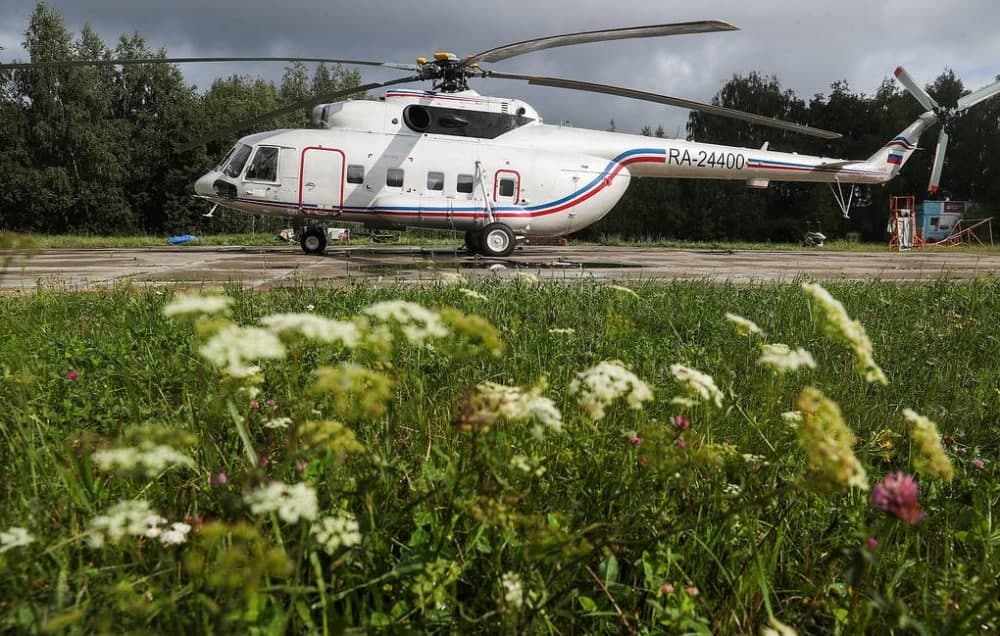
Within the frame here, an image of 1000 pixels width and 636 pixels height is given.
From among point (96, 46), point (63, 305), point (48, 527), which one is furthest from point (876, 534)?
point (96, 46)

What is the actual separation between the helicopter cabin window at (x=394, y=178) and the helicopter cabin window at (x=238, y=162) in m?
2.32

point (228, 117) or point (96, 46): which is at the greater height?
point (96, 46)

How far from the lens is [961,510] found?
1538 millimetres

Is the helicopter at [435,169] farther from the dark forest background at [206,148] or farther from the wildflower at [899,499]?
the dark forest background at [206,148]

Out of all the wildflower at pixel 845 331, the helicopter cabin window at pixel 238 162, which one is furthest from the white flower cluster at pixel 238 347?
the helicopter cabin window at pixel 238 162

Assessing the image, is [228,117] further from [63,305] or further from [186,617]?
[186,617]

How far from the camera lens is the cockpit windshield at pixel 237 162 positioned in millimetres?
10281

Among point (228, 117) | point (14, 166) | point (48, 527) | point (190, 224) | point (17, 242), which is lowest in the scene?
point (48, 527)

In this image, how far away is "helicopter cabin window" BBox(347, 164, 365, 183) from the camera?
33.3 ft

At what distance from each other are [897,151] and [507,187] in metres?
11.6

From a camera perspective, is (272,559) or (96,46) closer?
(272,559)

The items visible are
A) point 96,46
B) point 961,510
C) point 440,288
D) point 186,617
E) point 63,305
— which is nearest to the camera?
point 186,617

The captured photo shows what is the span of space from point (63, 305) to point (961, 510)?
12.9 ft

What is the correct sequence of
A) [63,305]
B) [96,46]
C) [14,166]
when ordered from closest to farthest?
[63,305] < [14,166] < [96,46]
